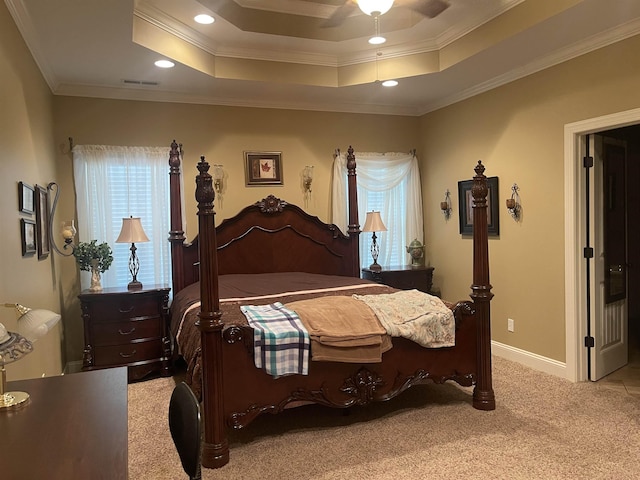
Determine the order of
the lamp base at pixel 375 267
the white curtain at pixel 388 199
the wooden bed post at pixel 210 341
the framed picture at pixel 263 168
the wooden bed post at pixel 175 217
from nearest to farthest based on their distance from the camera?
the wooden bed post at pixel 210 341, the wooden bed post at pixel 175 217, the framed picture at pixel 263 168, the lamp base at pixel 375 267, the white curtain at pixel 388 199

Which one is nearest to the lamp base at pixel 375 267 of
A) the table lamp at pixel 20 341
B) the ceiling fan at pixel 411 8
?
the ceiling fan at pixel 411 8

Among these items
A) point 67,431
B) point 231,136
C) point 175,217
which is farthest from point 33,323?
point 231,136

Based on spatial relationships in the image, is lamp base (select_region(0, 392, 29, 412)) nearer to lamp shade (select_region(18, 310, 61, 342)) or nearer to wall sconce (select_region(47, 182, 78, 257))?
lamp shade (select_region(18, 310, 61, 342))

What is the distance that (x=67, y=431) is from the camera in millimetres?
1369

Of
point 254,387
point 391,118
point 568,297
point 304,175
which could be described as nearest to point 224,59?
point 304,175

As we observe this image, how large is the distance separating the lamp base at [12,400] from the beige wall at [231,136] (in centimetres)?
315

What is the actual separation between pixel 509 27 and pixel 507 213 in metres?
1.71

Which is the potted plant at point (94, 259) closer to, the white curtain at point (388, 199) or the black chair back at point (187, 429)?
the white curtain at point (388, 199)

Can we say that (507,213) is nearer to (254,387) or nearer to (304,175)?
(304,175)

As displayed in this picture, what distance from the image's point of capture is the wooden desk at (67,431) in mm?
1159

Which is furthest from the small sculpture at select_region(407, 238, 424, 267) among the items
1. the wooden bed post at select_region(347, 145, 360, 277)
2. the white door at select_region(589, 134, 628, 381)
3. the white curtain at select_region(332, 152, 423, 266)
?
the white door at select_region(589, 134, 628, 381)

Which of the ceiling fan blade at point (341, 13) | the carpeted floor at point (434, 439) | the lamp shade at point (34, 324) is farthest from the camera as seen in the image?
the ceiling fan blade at point (341, 13)

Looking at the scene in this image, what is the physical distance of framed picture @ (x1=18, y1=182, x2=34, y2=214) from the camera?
2868 mm

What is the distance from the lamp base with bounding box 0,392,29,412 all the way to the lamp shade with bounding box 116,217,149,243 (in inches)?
107
